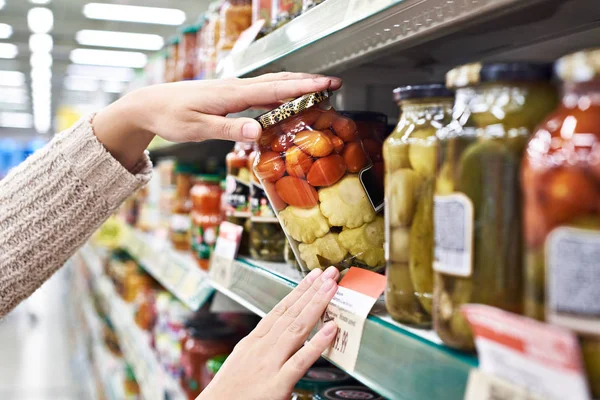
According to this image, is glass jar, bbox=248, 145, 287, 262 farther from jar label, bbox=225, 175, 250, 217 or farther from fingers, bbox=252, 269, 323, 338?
fingers, bbox=252, 269, 323, 338

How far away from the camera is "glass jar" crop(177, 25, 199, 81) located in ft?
7.40

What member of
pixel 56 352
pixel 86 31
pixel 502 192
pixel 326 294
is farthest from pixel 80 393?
pixel 86 31

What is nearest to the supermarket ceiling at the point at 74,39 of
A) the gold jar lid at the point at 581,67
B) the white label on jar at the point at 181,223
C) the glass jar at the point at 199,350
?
the white label on jar at the point at 181,223

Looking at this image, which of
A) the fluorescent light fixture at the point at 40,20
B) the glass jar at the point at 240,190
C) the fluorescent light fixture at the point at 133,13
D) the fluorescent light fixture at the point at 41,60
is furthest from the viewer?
the fluorescent light fixture at the point at 41,60

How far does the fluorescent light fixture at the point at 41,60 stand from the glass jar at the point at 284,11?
411 inches

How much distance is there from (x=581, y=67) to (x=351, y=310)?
42 centimetres

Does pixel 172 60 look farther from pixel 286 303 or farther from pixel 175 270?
pixel 286 303

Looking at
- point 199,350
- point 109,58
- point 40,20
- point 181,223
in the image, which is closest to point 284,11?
point 199,350

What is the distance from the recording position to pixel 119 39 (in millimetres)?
9406

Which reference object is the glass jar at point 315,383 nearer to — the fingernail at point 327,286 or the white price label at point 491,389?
the fingernail at point 327,286

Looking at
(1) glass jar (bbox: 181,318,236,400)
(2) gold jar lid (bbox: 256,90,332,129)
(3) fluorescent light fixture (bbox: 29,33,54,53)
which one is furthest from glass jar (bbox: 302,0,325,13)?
(3) fluorescent light fixture (bbox: 29,33,54,53)

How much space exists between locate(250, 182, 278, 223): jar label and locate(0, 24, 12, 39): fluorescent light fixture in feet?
28.9

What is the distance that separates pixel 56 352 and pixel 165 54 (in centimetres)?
417

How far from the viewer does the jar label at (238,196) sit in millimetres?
1356
